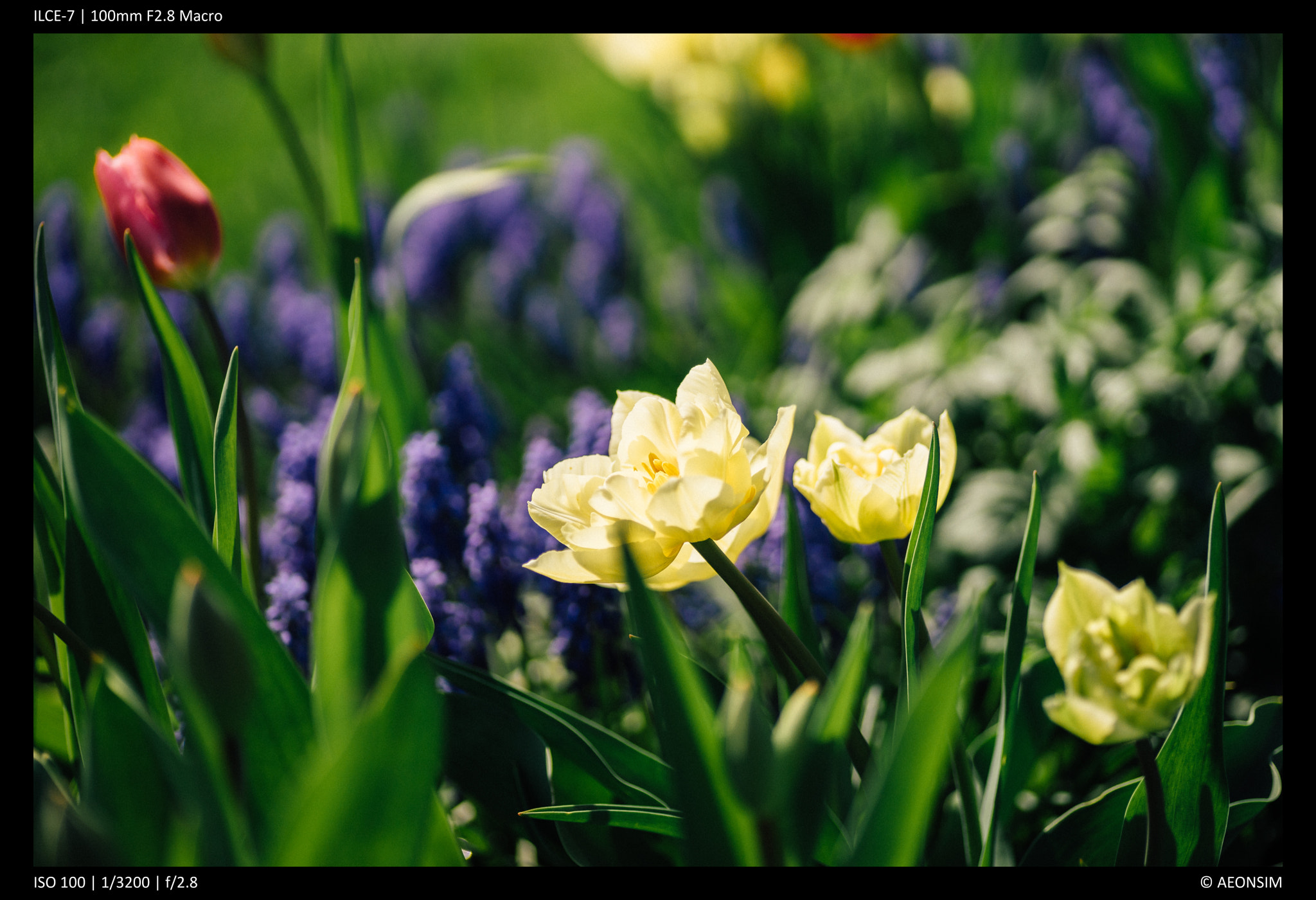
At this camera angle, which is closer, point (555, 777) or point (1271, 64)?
point (555, 777)

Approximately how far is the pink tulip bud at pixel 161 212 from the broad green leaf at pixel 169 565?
33 cm

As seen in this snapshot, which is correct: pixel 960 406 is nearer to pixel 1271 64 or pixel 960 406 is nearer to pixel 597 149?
pixel 1271 64

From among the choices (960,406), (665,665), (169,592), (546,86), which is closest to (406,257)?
(960,406)

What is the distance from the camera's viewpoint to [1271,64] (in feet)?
4.53

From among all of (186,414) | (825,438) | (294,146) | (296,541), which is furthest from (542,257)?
(825,438)

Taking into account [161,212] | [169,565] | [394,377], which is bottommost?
[169,565]

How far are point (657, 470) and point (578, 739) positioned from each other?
0.20 metres

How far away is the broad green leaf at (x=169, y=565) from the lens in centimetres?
45

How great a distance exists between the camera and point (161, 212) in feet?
2.34

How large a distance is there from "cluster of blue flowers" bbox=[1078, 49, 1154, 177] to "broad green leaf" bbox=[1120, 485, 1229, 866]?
1368 mm

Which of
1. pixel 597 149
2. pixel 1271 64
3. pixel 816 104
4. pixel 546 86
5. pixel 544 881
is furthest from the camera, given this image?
pixel 546 86

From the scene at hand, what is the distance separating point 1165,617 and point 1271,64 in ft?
4.69

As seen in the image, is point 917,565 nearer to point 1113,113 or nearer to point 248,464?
point 248,464

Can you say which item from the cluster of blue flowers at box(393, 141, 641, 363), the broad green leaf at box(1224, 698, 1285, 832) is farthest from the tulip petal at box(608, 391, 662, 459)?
the cluster of blue flowers at box(393, 141, 641, 363)
